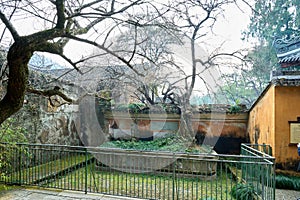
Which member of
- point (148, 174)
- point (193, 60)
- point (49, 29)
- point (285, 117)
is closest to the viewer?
point (49, 29)

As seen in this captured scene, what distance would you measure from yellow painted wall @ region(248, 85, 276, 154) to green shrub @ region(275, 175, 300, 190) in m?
0.55

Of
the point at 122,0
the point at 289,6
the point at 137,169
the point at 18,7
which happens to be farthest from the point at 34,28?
the point at 289,6

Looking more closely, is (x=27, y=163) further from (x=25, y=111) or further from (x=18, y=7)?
(x=18, y=7)

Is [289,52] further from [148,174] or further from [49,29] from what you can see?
[49,29]

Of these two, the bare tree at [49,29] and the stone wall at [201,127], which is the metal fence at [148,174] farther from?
the stone wall at [201,127]

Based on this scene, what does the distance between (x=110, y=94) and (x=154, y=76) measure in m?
2.14

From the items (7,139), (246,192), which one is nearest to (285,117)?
(246,192)

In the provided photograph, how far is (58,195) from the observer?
152 inches

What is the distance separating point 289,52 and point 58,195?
5833 mm

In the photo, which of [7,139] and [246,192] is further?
[7,139]

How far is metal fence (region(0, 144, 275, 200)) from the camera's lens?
358 centimetres

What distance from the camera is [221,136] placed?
7.61 metres

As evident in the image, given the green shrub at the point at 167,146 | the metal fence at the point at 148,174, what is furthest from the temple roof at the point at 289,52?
the green shrub at the point at 167,146

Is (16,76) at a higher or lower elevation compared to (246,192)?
higher
